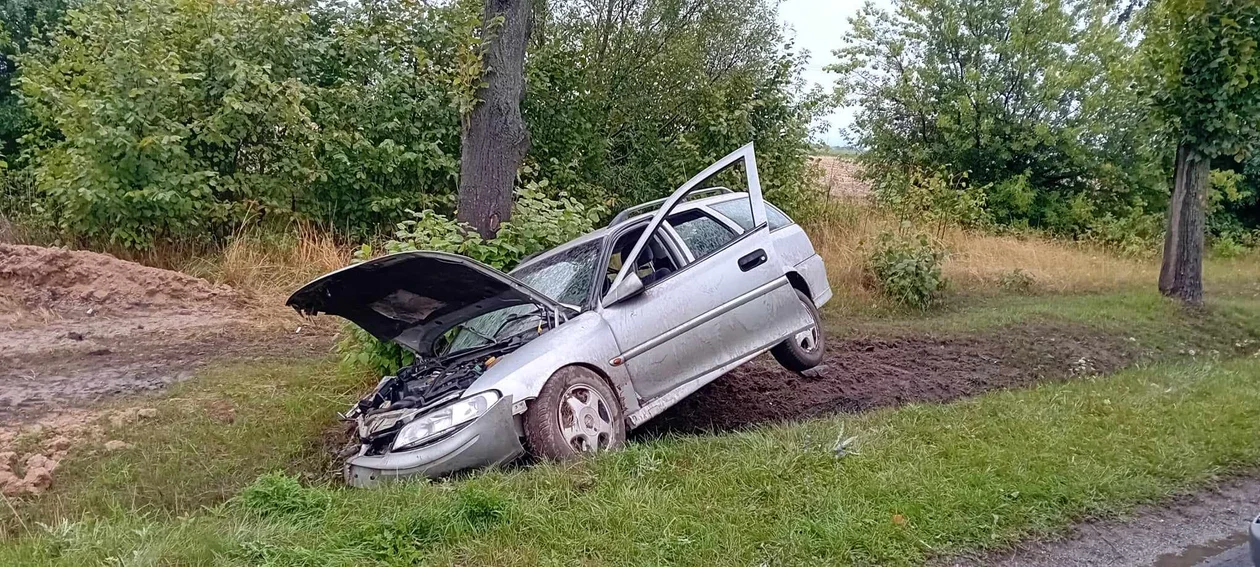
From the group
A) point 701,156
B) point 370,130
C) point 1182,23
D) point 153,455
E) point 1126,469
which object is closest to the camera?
point 1126,469

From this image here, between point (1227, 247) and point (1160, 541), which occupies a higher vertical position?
point (1160, 541)

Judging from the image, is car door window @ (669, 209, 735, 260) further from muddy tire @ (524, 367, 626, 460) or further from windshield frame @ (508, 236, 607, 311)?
muddy tire @ (524, 367, 626, 460)

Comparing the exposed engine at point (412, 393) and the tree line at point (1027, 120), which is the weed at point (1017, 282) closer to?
the tree line at point (1027, 120)

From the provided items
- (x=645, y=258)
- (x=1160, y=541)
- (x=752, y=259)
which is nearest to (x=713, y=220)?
(x=752, y=259)

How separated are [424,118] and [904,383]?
8.37 metres

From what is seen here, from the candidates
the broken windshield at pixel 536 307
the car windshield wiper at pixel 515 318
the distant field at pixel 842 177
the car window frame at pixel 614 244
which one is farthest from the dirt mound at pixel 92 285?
the distant field at pixel 842 177

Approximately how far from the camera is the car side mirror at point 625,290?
585 cm

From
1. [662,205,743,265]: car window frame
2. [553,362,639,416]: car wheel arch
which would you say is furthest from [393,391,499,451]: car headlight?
[662,205,743,265]: car window frame

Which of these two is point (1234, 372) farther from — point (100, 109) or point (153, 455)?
point (100, 109)

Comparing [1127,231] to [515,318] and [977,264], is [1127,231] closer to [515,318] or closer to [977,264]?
[977,264]

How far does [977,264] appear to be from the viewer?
14664mm

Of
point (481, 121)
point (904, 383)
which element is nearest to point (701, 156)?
point (481, 121)

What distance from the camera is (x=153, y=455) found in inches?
233

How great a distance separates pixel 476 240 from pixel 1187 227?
960 cm
